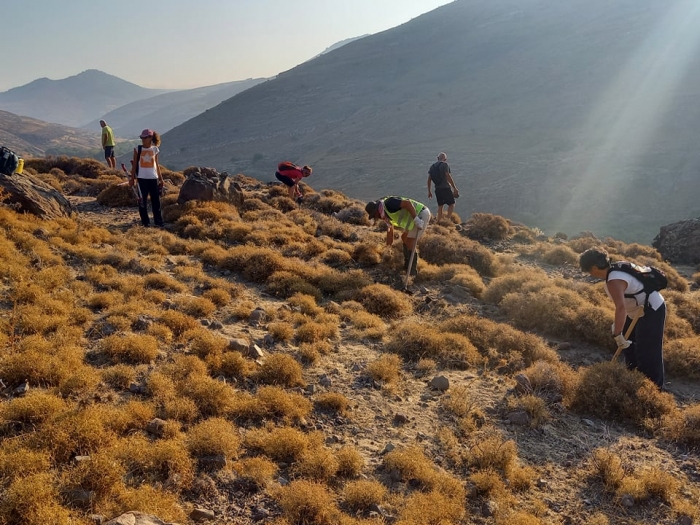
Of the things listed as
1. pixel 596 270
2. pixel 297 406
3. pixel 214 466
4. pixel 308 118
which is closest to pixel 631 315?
pixel 596 270

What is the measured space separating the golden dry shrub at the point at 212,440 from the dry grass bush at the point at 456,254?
7.86 m

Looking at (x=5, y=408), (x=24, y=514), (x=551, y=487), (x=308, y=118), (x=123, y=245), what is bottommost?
(x=551, y=487)

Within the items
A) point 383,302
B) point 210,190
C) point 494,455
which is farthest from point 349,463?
point 210,190

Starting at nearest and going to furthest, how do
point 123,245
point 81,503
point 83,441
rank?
point 81,503 → point 83,441 → point 123,245

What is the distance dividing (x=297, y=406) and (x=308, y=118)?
11519cm

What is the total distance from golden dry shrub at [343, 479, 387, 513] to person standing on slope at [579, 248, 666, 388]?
3.51 metres

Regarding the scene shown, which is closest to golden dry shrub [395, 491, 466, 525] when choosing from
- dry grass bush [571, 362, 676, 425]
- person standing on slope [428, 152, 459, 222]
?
dry grass bush [571, 362, 676, 425]

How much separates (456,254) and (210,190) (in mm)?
6960

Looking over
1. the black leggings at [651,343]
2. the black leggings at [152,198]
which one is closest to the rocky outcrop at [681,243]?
the black leggings at [651,343]

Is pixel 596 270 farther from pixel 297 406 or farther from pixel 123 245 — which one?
pixel 123 245

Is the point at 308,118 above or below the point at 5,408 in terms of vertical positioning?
above

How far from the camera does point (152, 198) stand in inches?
410

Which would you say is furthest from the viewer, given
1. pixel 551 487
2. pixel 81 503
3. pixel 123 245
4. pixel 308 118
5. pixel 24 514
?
pixel 308 118

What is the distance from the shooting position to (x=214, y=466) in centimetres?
381
